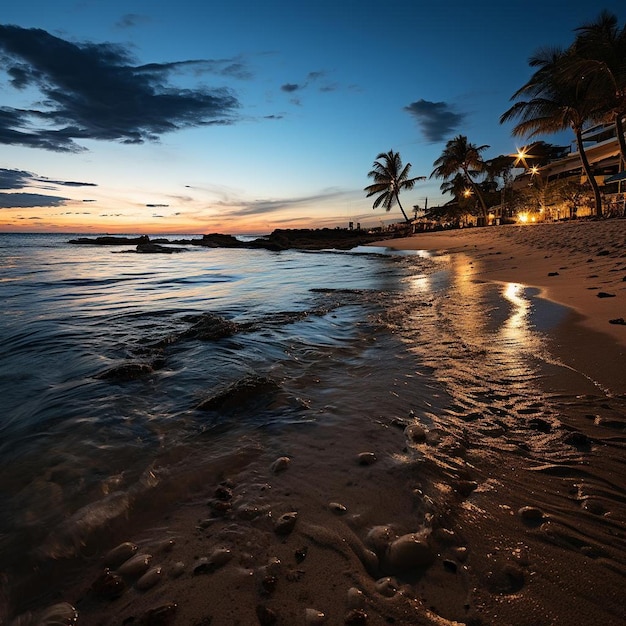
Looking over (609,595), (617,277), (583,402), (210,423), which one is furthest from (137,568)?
(617,277)

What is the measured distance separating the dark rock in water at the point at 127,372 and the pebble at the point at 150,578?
3.14 m

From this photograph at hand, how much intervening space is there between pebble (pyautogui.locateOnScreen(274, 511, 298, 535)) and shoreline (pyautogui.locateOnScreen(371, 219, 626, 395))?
10.6 ft

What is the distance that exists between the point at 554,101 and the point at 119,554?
114 feet

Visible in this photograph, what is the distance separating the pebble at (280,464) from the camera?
8.22 ft

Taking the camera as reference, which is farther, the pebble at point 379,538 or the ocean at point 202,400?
the ocean at point 202,400

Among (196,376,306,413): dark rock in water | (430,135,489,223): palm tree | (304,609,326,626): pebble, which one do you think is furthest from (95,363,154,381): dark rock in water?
(430,135,489,223): palm tree

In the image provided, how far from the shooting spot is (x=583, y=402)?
123 inches

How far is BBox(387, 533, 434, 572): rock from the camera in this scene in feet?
5.54

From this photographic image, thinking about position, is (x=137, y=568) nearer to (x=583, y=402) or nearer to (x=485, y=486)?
(x=485, y=486)

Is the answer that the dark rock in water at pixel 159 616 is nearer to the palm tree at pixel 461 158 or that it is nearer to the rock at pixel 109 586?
the rock at pixel 109 586

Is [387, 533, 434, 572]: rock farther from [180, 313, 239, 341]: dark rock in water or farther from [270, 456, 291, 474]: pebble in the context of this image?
[180, 313, 239, 341]: dark rock in water

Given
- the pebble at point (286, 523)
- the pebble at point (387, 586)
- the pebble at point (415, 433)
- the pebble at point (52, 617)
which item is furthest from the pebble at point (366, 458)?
the pebble at point (52, 617)

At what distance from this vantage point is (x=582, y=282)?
876 cm

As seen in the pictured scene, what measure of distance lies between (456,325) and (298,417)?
4.08m
